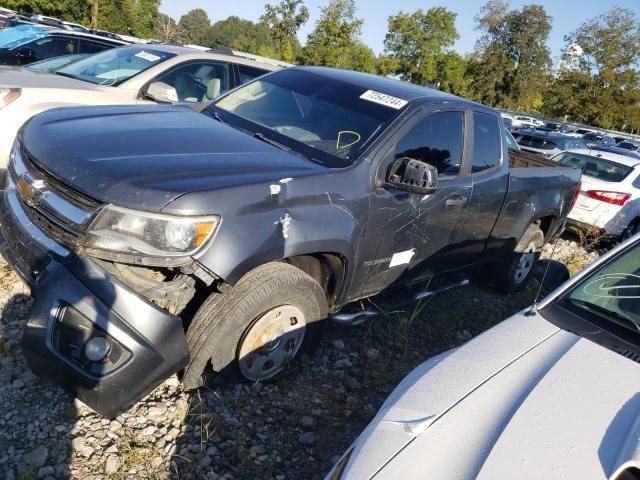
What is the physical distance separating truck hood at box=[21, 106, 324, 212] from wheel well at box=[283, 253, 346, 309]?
1.72 feet

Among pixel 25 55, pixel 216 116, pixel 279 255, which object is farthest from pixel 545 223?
pixel 25 55

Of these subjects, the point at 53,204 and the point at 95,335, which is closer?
the point at 95,335

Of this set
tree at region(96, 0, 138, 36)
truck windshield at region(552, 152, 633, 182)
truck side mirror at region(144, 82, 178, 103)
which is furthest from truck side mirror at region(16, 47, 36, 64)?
tree at region(96, 0, 138, 36)

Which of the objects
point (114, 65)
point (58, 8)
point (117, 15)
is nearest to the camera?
point (114, 65)

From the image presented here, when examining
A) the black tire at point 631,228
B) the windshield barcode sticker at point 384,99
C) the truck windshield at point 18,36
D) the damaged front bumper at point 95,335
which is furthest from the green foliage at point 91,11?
the damaged front bumper at point 95,335

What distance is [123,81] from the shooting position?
561 cm

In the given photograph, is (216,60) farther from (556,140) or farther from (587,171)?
(556,140)

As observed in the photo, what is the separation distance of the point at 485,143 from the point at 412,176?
1470 mm

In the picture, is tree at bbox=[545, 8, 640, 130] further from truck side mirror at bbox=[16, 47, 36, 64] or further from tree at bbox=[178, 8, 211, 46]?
tree at bbox=[178, 8, 211, 46]

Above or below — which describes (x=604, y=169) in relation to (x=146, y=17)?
above

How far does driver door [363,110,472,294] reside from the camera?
339cm

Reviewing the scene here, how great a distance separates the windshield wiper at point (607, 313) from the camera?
241 centimetres

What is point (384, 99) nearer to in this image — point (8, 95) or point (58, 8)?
point (8, 95)

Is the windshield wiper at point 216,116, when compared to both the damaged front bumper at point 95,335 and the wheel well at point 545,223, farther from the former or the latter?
the wheel well at point 545,223
